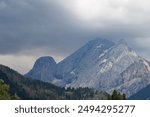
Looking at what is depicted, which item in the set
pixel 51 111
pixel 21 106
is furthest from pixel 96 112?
pixel 21 106

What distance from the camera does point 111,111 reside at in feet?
40.1

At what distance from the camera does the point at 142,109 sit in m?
12.1

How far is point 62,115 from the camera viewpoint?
1194cm

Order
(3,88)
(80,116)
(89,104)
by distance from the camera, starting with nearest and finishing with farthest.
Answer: (80,116) → (89,104) → (3,88)

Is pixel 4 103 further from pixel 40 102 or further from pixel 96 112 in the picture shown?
pixel 96 112

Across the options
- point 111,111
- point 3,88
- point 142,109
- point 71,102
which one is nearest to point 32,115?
point 71,102

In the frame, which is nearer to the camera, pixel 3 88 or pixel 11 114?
pixel 11 114

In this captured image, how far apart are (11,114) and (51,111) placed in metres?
1.19

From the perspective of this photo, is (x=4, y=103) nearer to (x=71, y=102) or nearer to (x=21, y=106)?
(x=21, y=106)

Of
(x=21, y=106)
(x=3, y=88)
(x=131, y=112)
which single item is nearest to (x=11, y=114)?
(x=21, y=106)

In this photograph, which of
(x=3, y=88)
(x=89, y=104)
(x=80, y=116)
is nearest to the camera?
(x=80, y=116)

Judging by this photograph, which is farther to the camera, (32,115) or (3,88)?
(3,88)

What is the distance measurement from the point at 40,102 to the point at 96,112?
1.92 meters

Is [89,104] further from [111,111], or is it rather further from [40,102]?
[40,102]
